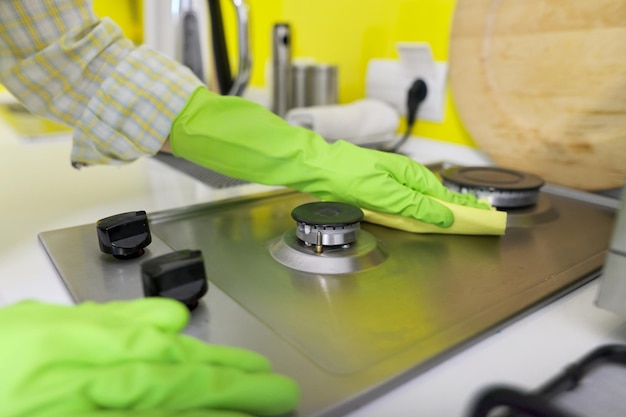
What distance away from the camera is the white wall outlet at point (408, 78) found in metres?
0.97

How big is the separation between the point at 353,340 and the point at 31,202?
1.84 ft

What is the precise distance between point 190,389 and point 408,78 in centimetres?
89

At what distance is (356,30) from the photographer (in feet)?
3.77

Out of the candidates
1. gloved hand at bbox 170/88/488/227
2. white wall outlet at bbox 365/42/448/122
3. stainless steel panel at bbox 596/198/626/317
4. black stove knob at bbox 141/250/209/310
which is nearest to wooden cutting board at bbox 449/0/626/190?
white wall outlet at bbox 365/42/448/122

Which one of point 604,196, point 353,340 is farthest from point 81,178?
point 604,196

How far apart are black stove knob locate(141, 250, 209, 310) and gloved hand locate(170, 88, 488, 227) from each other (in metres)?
0.24

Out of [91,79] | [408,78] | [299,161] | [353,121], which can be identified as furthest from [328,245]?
[408,78]

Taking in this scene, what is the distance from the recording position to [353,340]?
0.36 meters

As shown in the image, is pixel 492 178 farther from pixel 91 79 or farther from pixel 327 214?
pixel 91 79

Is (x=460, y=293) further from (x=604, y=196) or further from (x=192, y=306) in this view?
(x=604, y=196)

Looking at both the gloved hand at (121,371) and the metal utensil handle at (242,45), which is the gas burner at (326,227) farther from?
the metal utensil handle at (242,45)

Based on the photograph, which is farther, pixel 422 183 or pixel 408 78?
pixel 408 78

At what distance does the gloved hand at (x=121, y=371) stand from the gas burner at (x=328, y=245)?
0.60 ft

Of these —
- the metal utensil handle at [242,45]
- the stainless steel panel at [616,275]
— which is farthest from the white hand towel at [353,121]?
the stainless steel panel at [616,275]
